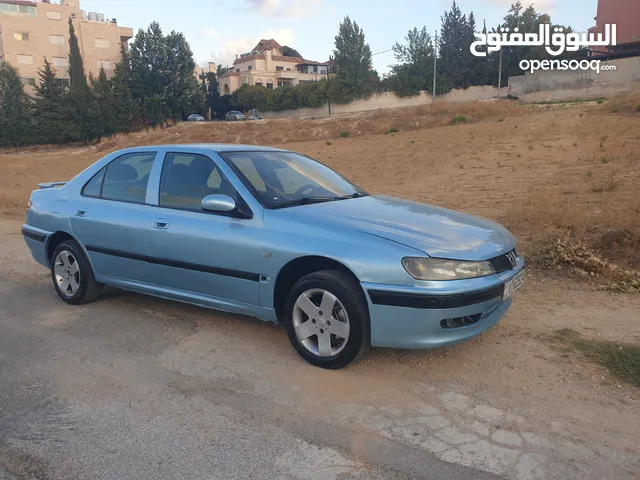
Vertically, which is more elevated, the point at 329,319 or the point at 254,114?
the point at 254,114

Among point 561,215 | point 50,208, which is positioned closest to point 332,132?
point 561,215

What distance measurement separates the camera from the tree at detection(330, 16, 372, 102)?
63.9 meters

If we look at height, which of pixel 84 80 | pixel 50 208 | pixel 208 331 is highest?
pixel 84 80

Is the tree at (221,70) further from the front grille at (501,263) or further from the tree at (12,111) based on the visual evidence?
the front grille at (501,263)

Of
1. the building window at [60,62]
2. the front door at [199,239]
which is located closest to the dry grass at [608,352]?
the front door at [199,239]

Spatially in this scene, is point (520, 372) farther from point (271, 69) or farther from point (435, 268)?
point (271, 69)

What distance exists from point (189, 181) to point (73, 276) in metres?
1.76

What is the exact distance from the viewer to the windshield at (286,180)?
4352 millimetres

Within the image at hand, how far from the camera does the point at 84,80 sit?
59.0m

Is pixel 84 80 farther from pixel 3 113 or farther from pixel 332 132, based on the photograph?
pixel 332 132

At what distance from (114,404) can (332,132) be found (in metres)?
34.3

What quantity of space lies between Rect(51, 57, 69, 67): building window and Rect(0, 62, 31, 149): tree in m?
12.1

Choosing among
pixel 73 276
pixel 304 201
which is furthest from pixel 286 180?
pixel 73 276

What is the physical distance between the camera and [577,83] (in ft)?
151
